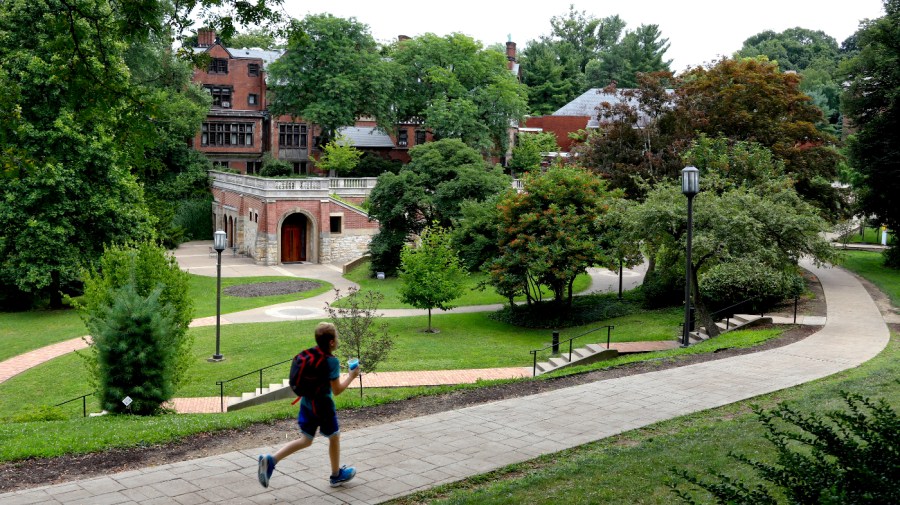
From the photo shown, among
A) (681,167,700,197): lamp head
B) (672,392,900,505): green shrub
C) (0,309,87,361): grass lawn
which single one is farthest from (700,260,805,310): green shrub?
(0,309,87,361): grass lawn

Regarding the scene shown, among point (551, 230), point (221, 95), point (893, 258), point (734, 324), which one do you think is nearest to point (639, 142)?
point (551, 230)

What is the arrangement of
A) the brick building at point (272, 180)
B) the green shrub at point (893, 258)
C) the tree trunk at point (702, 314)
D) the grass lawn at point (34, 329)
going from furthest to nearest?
the brick building at point (272, 180) < the green shrub at point (893, 258) < the grass lawn at point (34, 329) < the tree trunk at point (702, 314)

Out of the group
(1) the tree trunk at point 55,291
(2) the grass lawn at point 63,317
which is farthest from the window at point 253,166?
(1) the tree trunk at point 55,291

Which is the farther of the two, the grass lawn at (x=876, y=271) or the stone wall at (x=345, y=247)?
the stone wall at (x=345, y=247)

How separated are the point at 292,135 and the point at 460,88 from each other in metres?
15.6

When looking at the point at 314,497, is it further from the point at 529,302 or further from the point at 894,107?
the point at 894,107

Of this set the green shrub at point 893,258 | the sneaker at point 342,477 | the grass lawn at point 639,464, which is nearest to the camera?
the grass lawn at point 639,464

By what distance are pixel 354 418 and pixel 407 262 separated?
1841 centimetres

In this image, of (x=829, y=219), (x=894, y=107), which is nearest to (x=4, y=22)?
(x=829, y=219)

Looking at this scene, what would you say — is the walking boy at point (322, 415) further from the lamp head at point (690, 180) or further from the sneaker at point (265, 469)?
the lamp head at point (690, 180)

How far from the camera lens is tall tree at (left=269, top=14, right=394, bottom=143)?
188 ft

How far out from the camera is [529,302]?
3189 cm

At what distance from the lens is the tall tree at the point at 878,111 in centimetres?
3484

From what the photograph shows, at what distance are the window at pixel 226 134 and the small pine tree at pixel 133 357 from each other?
52778 millimetres
